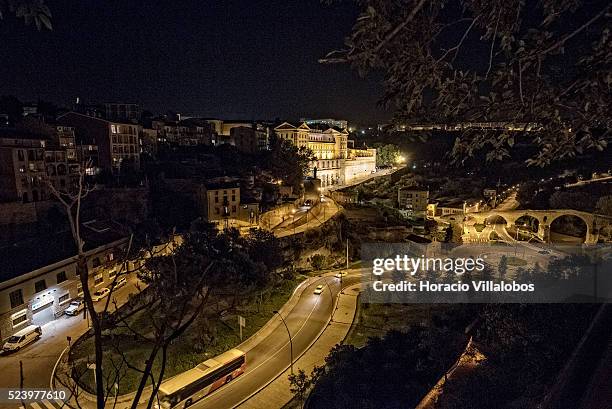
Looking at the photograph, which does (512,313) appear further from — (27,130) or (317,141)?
(317,141)

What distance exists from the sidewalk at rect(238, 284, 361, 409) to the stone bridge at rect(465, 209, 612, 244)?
25998mm

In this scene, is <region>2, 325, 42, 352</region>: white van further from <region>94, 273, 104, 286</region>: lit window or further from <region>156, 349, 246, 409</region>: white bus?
<region>156, 349, 246, 409</region>: white bus

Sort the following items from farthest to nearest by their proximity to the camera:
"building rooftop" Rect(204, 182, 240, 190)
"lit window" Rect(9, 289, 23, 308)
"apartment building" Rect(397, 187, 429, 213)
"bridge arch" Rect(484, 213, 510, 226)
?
"apartment building" Rect(397, 187, 429, 213) < "bridge arch" Rect(484, 213, 510, 226) < "building rooftop" Rect(204, 182, 240, 190) < "lit window" Rect(9, 289, 23, 308)

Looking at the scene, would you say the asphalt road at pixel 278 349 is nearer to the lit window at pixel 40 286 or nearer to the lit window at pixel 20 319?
the lit window at pixel 20 319

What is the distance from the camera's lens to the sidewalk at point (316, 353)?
1648 centimetres

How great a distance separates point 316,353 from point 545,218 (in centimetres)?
3821

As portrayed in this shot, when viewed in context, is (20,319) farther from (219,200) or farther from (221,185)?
(221,185)

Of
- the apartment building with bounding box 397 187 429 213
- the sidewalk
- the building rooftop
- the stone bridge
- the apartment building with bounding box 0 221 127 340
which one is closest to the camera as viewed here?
the sidewalk

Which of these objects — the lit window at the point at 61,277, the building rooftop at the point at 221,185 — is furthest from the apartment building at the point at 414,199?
the lit window at the point at 61,277

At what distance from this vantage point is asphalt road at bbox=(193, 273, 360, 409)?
16691 mm

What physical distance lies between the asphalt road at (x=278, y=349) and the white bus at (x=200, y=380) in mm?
355

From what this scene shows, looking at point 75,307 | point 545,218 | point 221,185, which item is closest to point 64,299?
point 75,307

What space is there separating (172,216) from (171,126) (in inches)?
825

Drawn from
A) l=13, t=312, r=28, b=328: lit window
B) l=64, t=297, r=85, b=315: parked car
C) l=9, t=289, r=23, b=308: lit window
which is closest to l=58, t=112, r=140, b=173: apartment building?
l=64, t=297, r=85, b=315: parked car
